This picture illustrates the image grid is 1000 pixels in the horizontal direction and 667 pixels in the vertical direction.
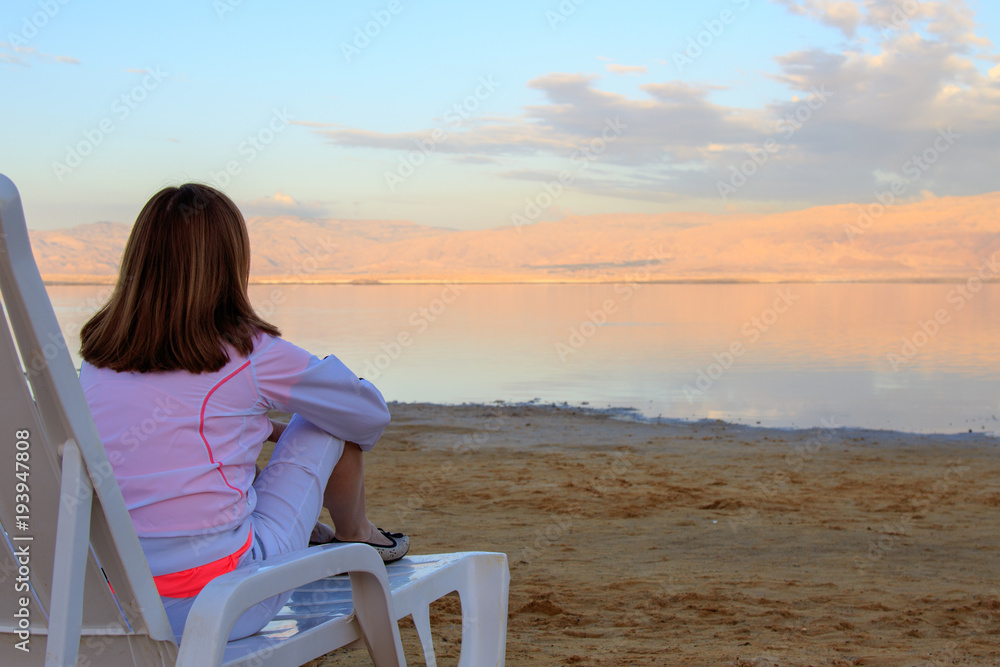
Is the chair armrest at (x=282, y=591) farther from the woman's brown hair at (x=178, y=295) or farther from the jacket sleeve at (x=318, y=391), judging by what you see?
the woman's brown hair at (x=178, y=295)

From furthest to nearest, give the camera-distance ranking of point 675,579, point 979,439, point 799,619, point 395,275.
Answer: point 395,275, point 979,439, point 675,579, point 799,619

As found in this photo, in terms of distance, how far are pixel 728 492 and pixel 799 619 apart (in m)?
3.31

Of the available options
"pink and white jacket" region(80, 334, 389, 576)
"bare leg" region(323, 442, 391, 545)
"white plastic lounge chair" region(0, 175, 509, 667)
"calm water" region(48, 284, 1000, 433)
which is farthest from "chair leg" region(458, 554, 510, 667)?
"calm water" region(48, 284, 1000, 433)

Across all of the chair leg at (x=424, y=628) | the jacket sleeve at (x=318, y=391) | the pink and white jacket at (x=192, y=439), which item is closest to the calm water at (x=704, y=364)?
the chair leg at (x=424, y=628)

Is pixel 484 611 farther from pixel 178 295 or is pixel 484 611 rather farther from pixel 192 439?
pixel 178 295

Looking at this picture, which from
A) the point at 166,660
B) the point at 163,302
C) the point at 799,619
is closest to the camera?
the point at 166,660

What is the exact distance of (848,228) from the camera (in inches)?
5482

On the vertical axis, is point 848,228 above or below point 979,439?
above

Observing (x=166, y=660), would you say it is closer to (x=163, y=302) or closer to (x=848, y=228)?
(x=163, y=302)

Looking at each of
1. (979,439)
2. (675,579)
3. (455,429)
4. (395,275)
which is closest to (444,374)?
(455,429)

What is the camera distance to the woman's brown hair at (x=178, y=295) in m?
1.87

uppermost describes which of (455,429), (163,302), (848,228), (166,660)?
(848,228)

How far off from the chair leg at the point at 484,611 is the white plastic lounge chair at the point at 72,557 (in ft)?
2.15

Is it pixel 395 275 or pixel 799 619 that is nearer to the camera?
pixel 799 619
